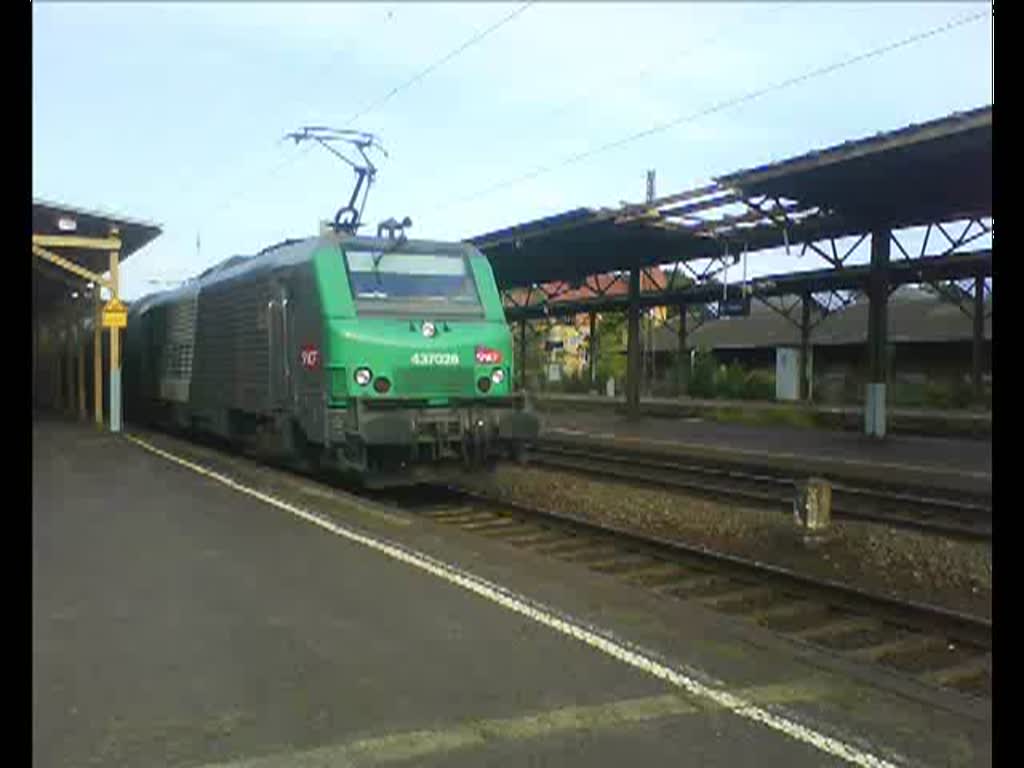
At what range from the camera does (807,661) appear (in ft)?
17.1

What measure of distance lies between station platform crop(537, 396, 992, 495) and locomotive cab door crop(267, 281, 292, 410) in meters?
7.91

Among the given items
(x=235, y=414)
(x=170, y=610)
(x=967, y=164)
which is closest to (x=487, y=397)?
(x=235, y=414)

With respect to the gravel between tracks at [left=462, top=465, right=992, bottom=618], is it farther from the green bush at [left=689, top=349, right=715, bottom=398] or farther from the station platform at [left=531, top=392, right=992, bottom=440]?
the green bush at [left=689, top=349, right=715, bottom=398]

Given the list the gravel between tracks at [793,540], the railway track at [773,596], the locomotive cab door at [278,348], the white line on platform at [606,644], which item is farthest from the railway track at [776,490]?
the white line on platform at [606,644]

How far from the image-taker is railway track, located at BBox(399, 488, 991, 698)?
621cm

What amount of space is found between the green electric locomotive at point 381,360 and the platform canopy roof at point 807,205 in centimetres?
733

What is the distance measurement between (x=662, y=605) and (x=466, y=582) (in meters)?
1.32

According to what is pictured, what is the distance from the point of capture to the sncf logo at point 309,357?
10.8 metres

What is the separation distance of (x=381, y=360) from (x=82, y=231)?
572 inches

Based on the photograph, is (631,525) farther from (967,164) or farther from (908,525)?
(967,164)

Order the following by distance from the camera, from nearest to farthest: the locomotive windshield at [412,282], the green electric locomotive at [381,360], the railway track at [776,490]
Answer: the green electric locomotive at [381,360] → the railway track at [776,490] → the locomotive windshield at [412,282]

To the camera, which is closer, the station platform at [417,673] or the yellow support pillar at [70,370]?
the station platform at [417,673]

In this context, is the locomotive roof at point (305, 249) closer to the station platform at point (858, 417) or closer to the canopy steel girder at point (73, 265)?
the canopy steel girder at point (73, 265)

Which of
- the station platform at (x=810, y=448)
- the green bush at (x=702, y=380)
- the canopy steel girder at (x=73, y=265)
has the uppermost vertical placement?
the canopy steel girder at (x=73, y=265)
